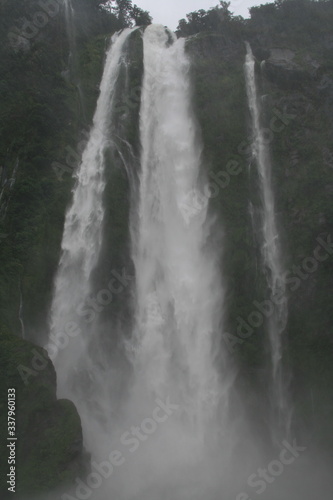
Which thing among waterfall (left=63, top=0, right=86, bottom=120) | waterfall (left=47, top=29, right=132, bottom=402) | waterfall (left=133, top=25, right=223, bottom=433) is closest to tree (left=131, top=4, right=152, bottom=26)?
waterfall (left=63, top=0, right=86, bottom=120)

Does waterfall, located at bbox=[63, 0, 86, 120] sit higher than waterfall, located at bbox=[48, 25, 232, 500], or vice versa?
waterfall, located at bbox=[63, 0, 86, 120]

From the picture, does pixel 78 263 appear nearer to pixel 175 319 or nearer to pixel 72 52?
pixel 175 319

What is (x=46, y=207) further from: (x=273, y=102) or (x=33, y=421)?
(x=273, y=102)

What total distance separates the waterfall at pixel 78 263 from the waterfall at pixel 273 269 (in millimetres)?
7161

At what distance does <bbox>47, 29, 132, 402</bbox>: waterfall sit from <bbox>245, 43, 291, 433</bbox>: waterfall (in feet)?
23.5

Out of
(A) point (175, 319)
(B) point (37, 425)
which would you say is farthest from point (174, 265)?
(B) point (37, 425)

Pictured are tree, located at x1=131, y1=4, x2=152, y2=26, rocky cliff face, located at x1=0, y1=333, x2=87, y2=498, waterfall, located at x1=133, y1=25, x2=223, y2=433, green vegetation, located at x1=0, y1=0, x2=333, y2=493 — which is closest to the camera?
rocky cliff face, located at x1=0, y1=333, x2=87, y2=498

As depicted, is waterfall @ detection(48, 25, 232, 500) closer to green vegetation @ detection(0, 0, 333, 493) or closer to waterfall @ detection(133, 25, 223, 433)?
waterfall @ detection(133, 25, 223, 433)

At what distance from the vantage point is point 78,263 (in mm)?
18469

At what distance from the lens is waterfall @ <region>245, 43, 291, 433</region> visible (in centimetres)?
1792

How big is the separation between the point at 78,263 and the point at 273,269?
817 cm

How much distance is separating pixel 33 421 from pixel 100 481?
119 inches

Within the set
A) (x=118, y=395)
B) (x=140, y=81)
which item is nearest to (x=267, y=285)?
(x=118, y=395)

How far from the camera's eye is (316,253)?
1955 cm
